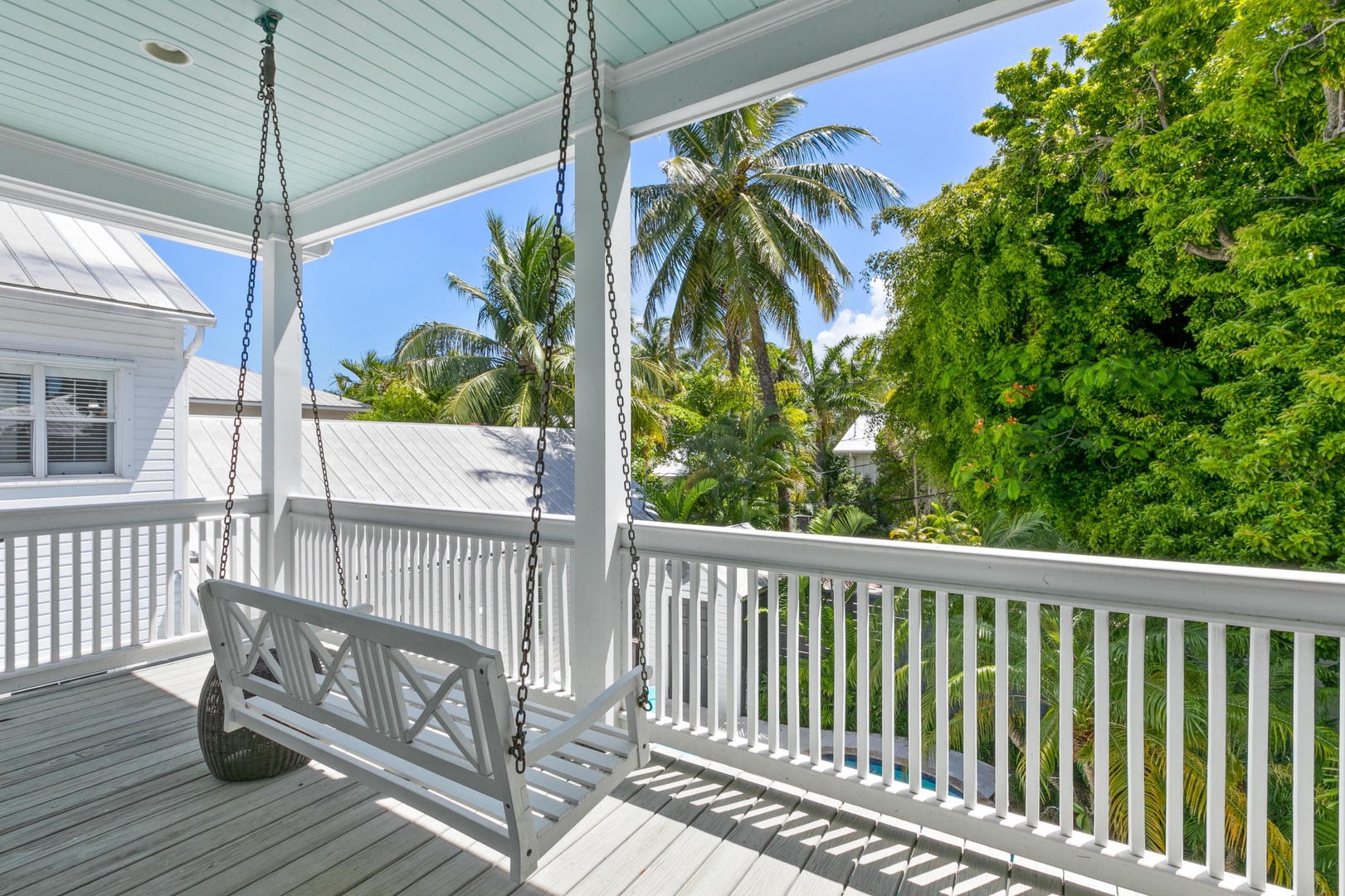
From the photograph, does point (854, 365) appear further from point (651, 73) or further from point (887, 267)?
point (651, 73)

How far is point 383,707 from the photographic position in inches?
68.8

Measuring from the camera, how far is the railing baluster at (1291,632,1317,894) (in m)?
1.58

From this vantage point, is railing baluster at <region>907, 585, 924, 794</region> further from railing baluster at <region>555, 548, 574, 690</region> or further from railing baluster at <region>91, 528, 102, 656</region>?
railing baluster at <region>91, 528, 102, 656</region>

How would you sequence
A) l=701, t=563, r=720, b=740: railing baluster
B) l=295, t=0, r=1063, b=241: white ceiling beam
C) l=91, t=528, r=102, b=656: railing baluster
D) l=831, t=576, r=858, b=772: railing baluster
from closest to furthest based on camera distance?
l=295, t=0, r=1063, b=241: white ceiling beam
l=831, t=576, r=858, b=772: railing baluster
l=701, t=563, r=720, b=740: railing baluster
l=91, t=528, r=102, b=656: railing baluster

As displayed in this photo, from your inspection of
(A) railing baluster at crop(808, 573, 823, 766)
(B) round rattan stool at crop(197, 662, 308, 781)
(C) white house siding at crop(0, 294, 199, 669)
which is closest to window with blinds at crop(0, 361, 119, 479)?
(C) white house siding at crop(0, 294, 199, 669)

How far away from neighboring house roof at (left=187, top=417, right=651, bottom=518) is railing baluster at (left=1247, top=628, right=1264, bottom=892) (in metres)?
7.19

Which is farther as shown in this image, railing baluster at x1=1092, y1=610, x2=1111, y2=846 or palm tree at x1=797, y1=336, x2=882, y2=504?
palm tree at x1=797, y1=336, x2=882, y2=504

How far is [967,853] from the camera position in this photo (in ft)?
6.64

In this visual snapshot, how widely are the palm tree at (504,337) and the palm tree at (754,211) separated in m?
3.13

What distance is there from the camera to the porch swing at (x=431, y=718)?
1.53 m

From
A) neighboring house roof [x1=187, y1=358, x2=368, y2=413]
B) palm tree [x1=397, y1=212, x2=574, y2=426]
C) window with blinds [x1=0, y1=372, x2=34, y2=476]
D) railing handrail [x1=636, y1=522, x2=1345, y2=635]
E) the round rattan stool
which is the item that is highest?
palm tree [x1=397, y1=212, x2=574, y2=426]

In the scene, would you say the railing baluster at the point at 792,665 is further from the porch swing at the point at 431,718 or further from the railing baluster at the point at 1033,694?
the railing baluster at the point at 1033,694

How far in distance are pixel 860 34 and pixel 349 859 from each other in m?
2.99

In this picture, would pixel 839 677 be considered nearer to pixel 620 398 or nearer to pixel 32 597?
pixel 620 398
